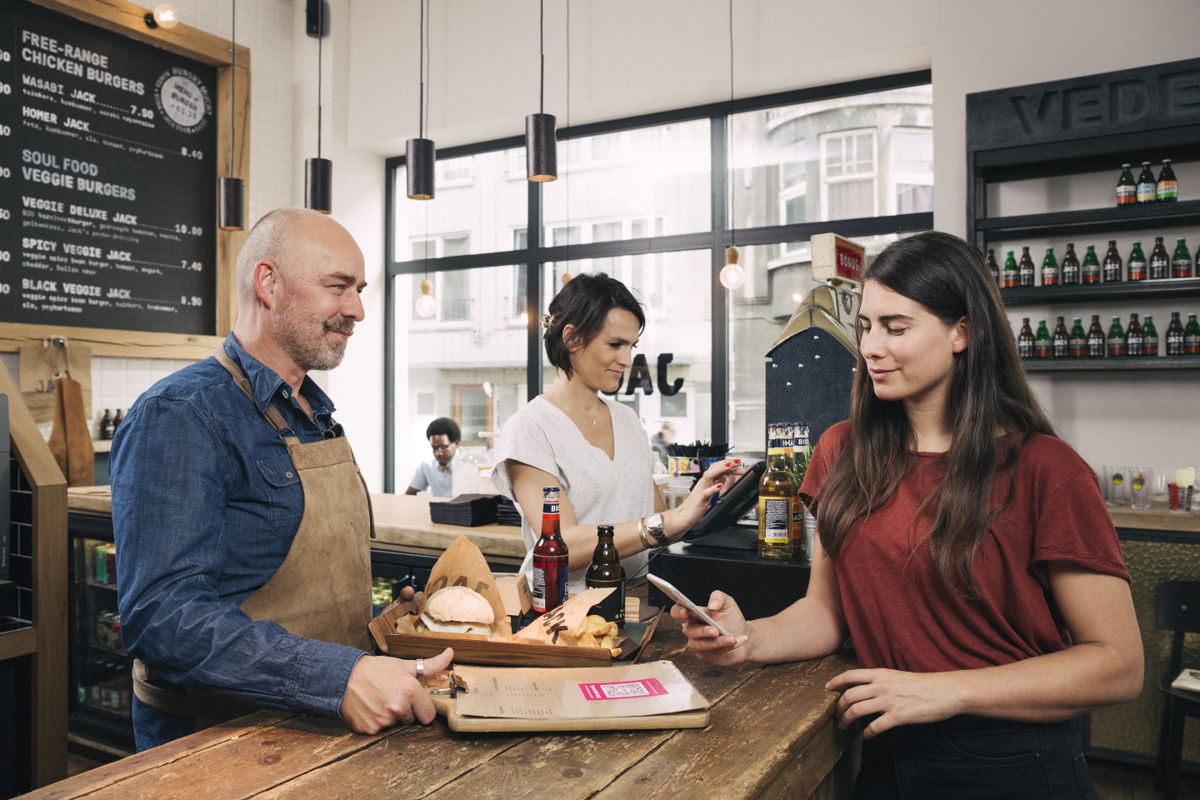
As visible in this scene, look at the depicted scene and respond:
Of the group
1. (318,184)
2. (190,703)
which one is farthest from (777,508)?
(318,184)

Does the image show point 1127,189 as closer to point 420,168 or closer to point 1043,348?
point 1043,348

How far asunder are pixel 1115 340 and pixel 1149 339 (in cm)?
12

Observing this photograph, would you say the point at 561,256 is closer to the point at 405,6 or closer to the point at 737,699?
the point at 405,6

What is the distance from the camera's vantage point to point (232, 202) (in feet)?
14.3

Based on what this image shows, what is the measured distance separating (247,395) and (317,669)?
1.83 ft

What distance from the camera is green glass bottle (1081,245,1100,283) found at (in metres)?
3.79

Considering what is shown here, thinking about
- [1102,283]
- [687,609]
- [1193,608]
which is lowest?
[1193,608]

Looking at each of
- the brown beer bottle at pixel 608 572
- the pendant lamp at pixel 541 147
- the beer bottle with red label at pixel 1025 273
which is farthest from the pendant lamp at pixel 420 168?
the beer bottle with red label at pixel 1025 273

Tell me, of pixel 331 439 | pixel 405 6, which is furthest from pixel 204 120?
pixel 331 439

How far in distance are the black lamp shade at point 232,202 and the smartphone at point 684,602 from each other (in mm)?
3730

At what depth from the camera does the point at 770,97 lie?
5039mm

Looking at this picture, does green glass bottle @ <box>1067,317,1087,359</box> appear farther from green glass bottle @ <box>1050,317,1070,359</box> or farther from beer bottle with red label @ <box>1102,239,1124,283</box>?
beer bottle with red label @ <box>1102,239,1124,283</box>

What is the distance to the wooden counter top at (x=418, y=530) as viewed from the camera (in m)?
3.19

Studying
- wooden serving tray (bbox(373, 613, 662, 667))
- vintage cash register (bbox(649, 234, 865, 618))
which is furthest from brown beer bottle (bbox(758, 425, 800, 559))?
wooden serving tray (bbox(373, 613, 662, 667))
